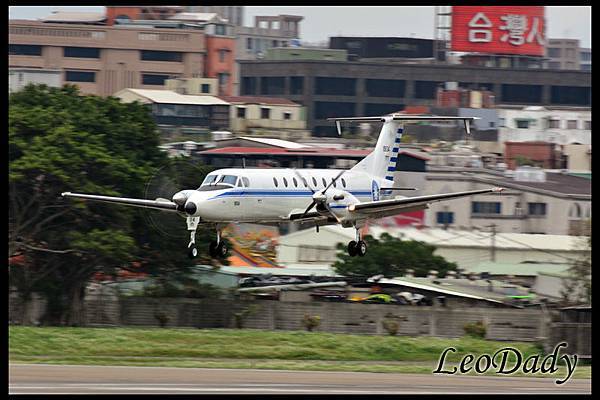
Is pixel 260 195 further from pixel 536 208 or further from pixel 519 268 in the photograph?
pixel 536 208

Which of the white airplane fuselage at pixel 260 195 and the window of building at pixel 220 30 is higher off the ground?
the window of building at pixel 220 30

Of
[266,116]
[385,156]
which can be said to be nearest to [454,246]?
[385,156]

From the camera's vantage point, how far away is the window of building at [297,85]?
493ft

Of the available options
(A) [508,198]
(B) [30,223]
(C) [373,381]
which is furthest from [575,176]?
(C) [373,381]

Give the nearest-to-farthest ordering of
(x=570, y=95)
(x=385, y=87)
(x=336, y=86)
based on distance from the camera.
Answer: (x=336, y=86) → (x=385, y=87) → (x=570, y=95)


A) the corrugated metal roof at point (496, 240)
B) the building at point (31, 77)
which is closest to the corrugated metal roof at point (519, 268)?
the corrugated metal roof at point (496, 240)

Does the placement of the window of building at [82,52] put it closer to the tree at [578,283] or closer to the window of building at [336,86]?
the window of building at [336,86]

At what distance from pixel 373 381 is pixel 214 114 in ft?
253

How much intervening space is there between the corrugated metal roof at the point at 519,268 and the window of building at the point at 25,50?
80732 mm

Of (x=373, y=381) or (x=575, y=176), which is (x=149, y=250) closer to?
(x=373, y=381)

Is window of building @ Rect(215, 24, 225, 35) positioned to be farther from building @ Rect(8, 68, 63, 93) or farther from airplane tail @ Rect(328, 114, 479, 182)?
airplane tail @ Rect(328, 114, 479, 182)

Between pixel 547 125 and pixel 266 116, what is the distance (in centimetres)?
3386

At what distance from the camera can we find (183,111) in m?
123

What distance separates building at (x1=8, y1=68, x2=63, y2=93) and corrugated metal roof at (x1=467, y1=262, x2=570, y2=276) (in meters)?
62.2
